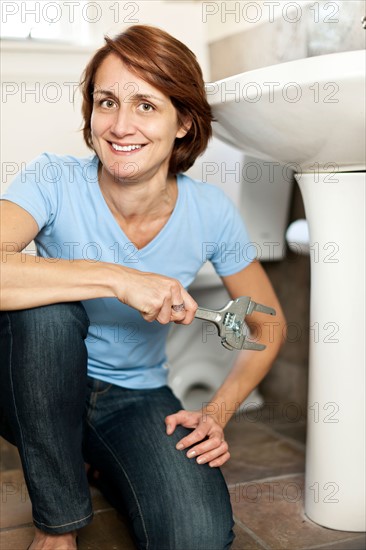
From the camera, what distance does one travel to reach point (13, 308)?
1.15 m

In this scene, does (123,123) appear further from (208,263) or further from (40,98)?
(208,263)

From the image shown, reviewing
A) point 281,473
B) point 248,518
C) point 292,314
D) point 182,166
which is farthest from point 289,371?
point 182,166

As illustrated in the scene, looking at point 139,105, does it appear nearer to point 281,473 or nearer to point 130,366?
point 130,366

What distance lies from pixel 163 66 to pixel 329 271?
17.3 inches

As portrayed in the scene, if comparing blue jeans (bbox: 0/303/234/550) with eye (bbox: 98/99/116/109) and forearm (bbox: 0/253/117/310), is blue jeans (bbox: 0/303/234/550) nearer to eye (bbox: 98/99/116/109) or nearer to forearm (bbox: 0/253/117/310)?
forearm (bbox: 0/253/117/310)

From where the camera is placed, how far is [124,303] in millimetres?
1203

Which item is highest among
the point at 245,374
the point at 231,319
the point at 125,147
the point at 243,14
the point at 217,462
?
the point at 243,14

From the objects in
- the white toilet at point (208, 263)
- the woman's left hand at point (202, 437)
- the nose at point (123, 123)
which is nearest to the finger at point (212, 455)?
the woman's left hand at point (202, 437)

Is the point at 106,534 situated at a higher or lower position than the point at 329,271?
lower

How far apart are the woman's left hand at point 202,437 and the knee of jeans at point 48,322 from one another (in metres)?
0.25

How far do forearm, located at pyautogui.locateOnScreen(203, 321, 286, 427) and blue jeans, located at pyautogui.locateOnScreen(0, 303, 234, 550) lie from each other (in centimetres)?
11

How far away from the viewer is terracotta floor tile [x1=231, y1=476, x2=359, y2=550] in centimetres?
138

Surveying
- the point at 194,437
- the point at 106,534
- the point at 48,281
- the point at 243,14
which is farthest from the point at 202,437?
the point at 243,14

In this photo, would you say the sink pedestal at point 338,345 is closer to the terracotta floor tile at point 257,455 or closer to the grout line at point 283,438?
the terracotta floor tile at point 257,455
